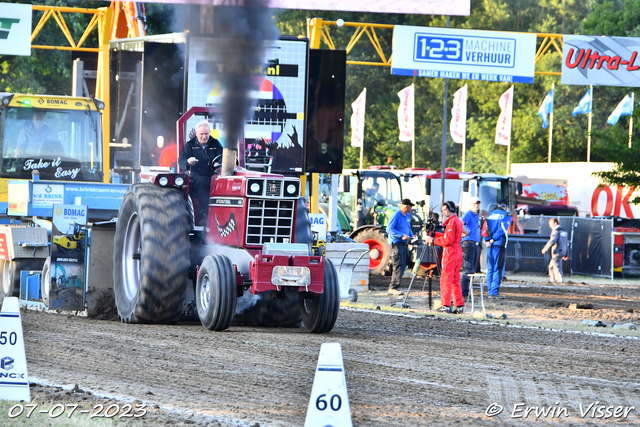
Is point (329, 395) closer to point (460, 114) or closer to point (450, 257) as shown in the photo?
point (450, 257)

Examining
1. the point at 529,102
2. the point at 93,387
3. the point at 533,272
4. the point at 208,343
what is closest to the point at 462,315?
the point at 208,343

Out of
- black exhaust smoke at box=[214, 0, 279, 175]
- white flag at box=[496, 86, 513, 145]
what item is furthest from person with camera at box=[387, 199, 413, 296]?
white flag at box=[496, 86, 513, 145]

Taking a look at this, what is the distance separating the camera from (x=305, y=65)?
48.3 ft

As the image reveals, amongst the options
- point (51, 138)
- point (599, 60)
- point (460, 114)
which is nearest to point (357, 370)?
point (51, 138)

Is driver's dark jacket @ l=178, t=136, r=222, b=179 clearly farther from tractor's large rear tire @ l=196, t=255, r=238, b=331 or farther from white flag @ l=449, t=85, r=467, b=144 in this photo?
white flag @ l=449, t=85, r=467, b=144

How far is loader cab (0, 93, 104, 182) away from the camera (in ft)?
49.5

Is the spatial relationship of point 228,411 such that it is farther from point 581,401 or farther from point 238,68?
point 238,68

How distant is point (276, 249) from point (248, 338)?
0.95m

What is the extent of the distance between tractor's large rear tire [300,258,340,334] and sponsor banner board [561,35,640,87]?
48.2ft

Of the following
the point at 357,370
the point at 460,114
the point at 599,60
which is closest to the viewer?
the point at 357,370

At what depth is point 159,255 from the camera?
9.55 meters

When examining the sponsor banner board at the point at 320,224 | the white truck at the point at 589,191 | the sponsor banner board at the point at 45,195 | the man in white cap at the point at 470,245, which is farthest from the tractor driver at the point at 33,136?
the white truck at the point at 589,191

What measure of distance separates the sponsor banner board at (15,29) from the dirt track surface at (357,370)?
42.7 feet

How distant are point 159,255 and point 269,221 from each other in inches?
47.4
